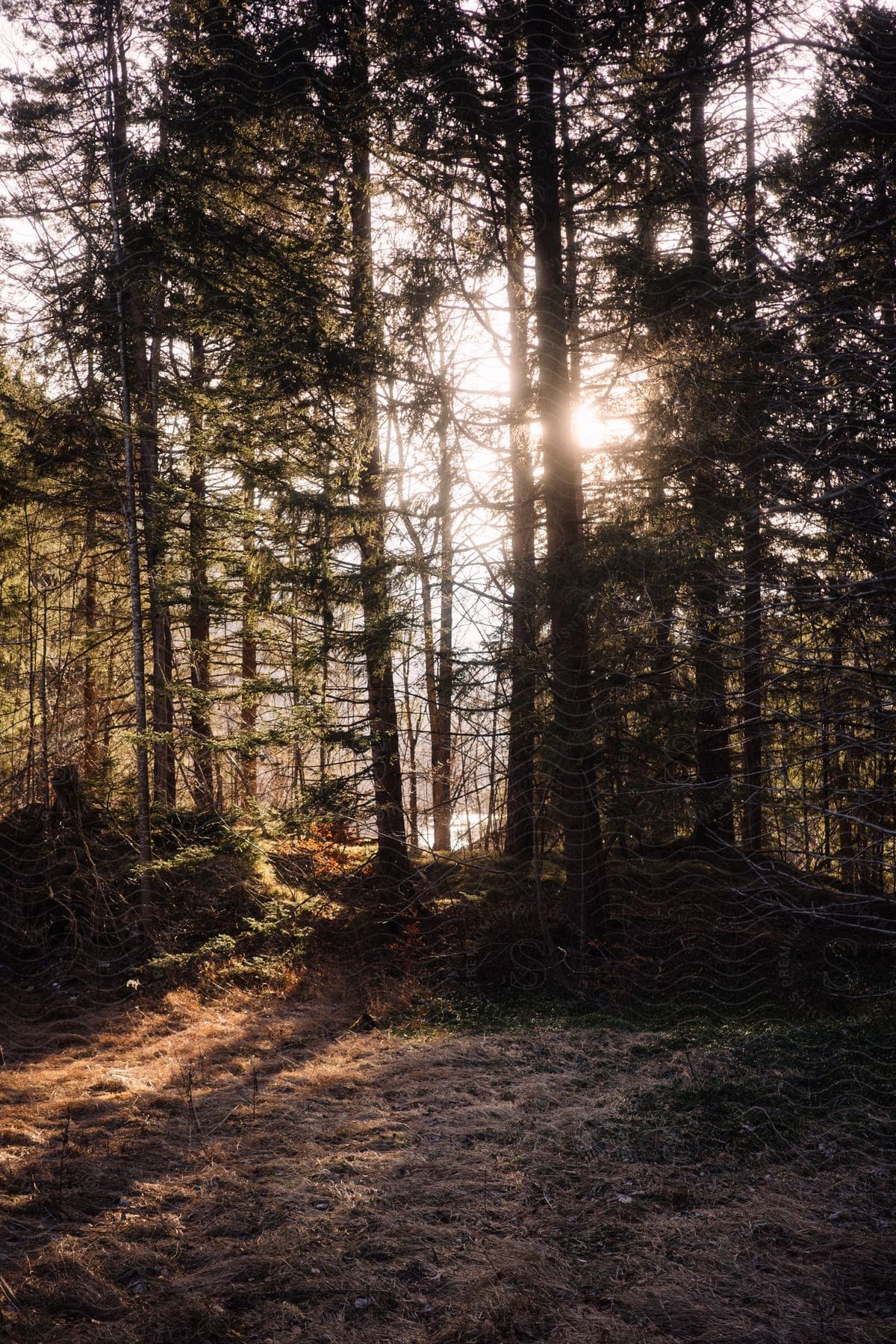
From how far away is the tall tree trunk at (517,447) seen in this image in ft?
24.2

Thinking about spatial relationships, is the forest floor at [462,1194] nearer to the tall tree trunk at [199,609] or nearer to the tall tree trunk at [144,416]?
the tall tree trunk at [199,609]

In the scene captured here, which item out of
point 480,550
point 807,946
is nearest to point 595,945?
point 807,946

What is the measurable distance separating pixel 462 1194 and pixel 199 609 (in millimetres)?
7655

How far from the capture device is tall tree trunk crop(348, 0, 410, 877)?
7.78 metres

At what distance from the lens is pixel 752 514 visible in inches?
191

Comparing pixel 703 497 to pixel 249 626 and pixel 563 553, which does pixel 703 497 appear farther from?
pixel 249 626

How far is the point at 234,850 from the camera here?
7676mm

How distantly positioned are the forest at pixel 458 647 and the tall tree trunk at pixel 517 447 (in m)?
0.07

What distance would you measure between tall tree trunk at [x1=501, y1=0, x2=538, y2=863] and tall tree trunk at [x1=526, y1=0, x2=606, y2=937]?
18cm

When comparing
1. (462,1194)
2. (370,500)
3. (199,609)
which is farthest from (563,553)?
(462,1194)

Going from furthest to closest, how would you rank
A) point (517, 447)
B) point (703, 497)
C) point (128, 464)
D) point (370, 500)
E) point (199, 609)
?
point (199, 609) < point (370, 500) < point (128, 464) < point (517, 447) < point (703, 497)

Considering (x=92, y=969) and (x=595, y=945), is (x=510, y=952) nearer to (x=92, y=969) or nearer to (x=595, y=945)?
(x=595, y=945)

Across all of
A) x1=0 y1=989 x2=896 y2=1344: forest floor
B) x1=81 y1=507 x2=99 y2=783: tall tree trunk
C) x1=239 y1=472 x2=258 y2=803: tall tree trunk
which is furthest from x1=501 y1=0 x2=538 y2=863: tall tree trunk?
x1=81 y1=507 x2=99 y2=783: tall tree trunk

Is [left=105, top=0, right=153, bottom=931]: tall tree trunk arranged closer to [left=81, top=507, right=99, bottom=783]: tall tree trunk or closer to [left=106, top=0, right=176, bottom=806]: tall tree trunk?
[left=106, top=0, right=176, bottom=806]: tall tree trunk
